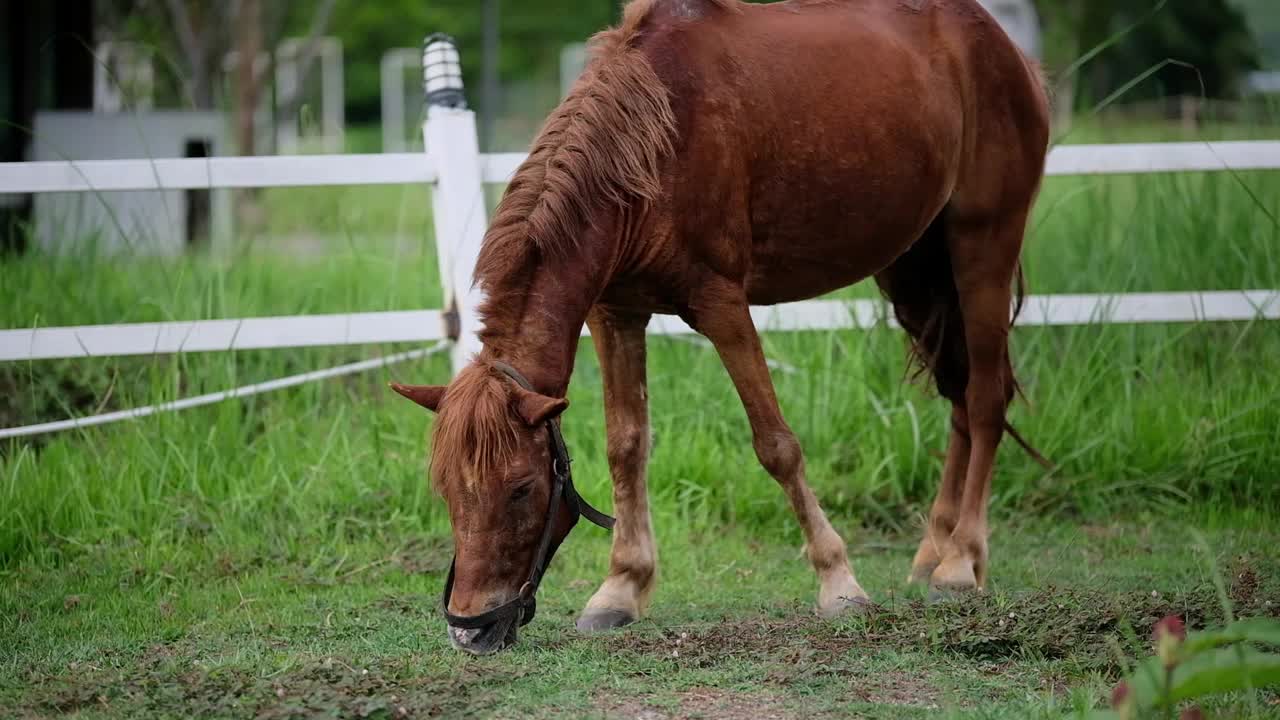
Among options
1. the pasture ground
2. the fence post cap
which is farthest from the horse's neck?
the fence post cap

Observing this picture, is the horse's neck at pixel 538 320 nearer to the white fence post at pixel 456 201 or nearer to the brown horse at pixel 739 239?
the brown horse at pixel 739 239

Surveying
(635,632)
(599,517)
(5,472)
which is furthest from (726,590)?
(5,472)

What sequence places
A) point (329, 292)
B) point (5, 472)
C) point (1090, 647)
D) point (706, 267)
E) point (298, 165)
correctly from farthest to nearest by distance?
point (329, 292), point (298, 165), point (5, 472), point (706, 267), point (1090, 647)

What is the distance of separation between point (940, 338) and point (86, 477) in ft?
11.1

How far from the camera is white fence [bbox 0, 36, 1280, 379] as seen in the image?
5223 millimetres

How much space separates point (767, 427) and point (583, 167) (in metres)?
1.02

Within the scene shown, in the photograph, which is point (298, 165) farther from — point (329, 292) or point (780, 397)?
point (780, 397)

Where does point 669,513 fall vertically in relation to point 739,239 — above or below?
below

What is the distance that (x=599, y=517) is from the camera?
3.73 meters

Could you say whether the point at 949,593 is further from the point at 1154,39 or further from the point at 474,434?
the point at 1154,39

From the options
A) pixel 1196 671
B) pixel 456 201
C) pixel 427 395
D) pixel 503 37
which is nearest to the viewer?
pixel 1196 671

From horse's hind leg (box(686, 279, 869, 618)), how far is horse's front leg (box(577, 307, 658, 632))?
1.08 feet

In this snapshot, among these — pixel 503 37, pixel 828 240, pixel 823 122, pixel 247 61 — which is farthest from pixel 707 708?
pixel 503 37

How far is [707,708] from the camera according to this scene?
11.0ft
